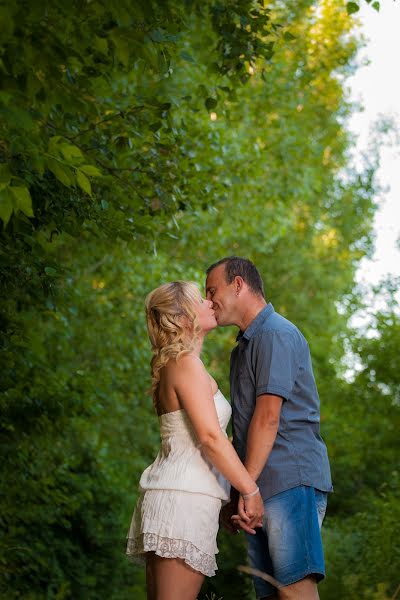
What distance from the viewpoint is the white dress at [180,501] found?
3.87m

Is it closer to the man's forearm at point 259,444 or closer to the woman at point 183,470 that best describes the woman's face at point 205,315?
the woman at point 183,470

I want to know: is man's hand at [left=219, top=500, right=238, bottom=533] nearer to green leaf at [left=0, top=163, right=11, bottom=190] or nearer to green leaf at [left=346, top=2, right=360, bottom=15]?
green leaf at [left=0, top=163, right=11, bottom=190]

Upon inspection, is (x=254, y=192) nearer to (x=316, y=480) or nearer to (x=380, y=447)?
(x=380, y=447)

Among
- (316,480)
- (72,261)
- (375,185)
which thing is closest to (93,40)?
(316,480)

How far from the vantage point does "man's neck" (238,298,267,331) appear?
174 inches

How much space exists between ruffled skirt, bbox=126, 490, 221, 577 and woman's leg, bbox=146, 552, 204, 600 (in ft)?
0.12

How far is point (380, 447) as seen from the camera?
1293cm

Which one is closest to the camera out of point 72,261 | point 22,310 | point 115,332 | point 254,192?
point 22,310

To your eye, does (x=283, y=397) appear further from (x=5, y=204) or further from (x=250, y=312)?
(x=5, y=204)

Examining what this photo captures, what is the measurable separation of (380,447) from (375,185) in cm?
1894

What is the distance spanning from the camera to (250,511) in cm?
393

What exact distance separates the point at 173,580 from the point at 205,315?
4.16 ft

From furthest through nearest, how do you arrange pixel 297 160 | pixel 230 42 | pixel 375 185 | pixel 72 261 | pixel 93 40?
pixel 375 185 < pixel 297 160 < pixel 72 261 < pixel 230 42 < pixel 93 40

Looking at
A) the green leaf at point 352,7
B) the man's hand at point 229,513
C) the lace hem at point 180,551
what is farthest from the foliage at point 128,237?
the man's hand at point 229,513
